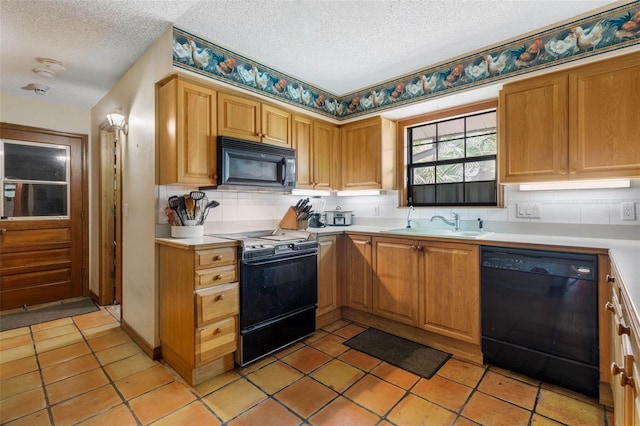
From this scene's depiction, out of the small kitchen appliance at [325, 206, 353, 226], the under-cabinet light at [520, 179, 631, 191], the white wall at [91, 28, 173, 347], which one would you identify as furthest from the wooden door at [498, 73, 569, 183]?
the white wall at [91, 28, 173, 347]

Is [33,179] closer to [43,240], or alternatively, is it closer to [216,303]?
[43,240]

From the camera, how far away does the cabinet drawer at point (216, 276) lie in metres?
2.05

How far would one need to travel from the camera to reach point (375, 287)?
289cm

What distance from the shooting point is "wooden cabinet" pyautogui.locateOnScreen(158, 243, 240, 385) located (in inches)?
80.1

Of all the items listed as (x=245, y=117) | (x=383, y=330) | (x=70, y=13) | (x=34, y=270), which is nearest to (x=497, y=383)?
(x=383, y=330)

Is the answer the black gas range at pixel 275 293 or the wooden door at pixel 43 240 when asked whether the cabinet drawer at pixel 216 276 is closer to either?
the black gas range at pixel 275 293

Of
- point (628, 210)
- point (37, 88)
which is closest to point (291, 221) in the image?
point (628, 210)

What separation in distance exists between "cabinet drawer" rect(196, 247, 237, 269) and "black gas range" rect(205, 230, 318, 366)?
0.22ft

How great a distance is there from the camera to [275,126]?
2.92 m

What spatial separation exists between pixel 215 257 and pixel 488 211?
2343mm

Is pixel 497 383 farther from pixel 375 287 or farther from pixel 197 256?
pixel 197 256

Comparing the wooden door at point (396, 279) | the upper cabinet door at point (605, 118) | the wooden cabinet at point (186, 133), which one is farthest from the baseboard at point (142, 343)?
the upper cabinet door at point (605, 118)

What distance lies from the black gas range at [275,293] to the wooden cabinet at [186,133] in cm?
59

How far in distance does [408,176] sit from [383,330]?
5.34ft
